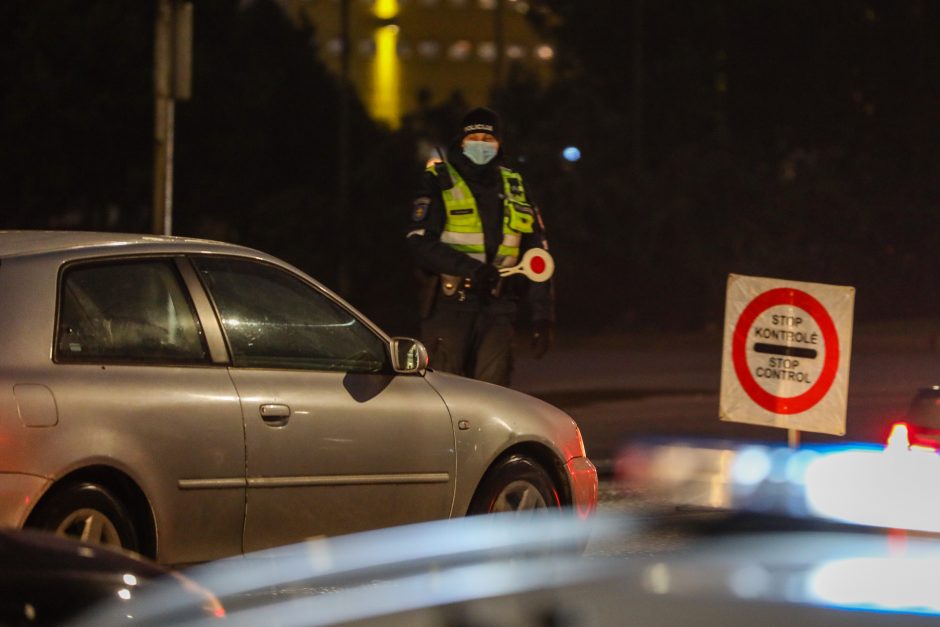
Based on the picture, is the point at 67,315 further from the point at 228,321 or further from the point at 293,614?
the point at 293,614

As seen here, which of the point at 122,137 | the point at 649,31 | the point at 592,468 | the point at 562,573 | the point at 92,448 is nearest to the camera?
the point at 562,573

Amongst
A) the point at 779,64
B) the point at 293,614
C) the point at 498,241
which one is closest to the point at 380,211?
the point at 779,64

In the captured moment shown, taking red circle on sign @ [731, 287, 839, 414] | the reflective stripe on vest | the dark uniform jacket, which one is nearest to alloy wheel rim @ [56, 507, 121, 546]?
the dark uniform jacket

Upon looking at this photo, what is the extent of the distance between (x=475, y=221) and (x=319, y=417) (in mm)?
3037

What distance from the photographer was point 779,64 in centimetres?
3569

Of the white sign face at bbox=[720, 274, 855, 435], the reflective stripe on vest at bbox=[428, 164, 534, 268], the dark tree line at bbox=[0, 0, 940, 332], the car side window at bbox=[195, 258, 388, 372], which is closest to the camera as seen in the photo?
the car side window at bbox=[195, 258, 388, 372]

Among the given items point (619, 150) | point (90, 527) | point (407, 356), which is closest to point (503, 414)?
point (407, 356)

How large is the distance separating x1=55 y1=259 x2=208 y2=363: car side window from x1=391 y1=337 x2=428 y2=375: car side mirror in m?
0.88

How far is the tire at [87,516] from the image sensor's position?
6.38 m

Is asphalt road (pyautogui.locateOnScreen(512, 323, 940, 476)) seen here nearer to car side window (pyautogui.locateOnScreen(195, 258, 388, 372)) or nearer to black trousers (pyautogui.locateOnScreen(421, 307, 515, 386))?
black trousers (pyautogui.locateOnScreen(421, 307, 515, 386))

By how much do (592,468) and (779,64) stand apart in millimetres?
28334

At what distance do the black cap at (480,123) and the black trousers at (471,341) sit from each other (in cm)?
97

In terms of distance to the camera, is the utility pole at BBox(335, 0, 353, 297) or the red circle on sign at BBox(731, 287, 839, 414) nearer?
the red circle on sign at BBox(731, 287, 839, 414)

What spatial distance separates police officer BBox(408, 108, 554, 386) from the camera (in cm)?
995
